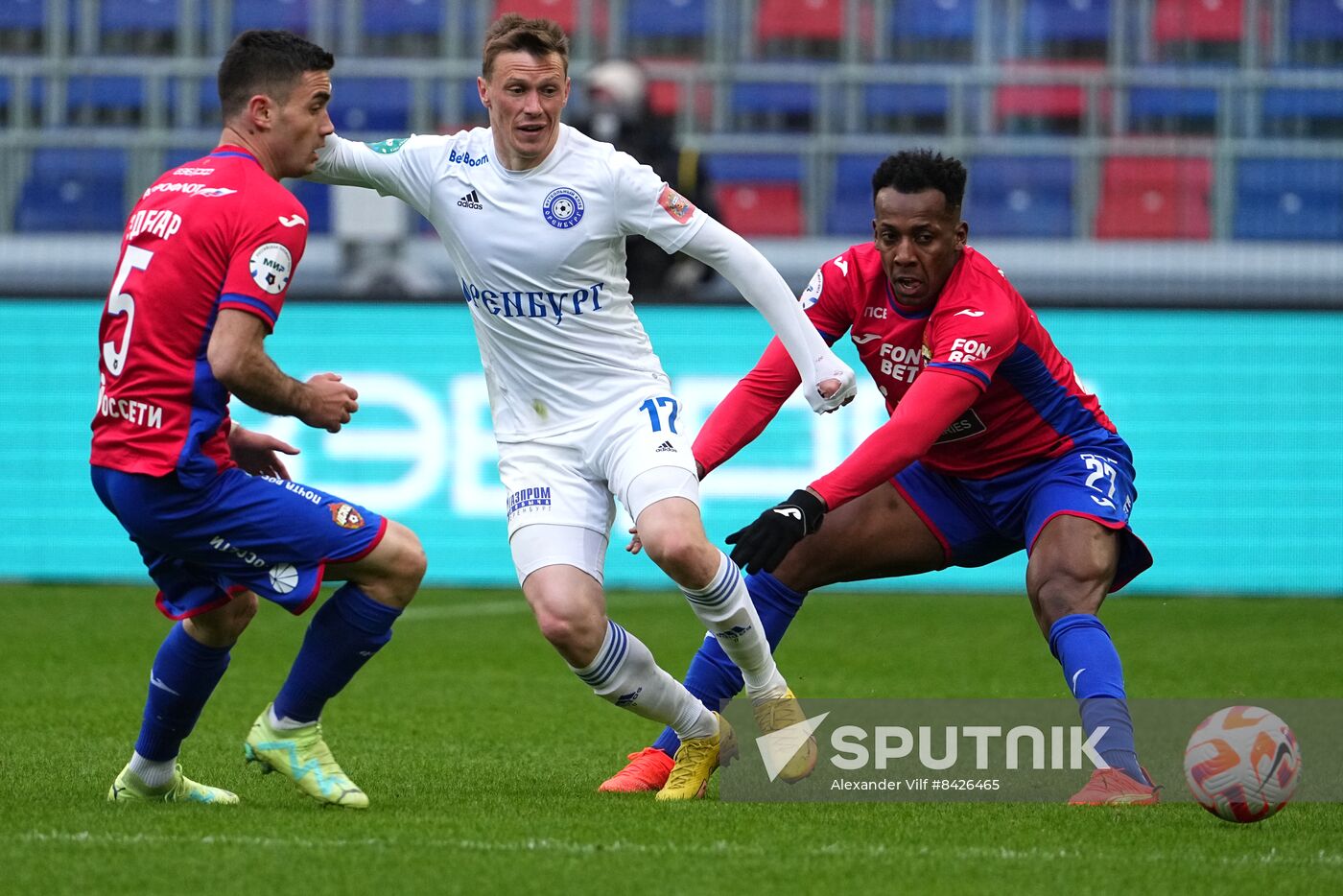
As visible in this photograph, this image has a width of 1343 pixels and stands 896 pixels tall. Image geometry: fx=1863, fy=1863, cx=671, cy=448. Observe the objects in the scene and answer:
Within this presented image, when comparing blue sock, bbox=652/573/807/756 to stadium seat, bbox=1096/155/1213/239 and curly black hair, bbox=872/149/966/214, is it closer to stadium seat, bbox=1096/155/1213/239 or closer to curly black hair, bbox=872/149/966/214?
curly black hair, bbox=872/149/966/214

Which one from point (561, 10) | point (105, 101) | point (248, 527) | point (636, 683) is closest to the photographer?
point (248, 527)

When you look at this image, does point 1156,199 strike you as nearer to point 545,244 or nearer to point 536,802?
point 545,244

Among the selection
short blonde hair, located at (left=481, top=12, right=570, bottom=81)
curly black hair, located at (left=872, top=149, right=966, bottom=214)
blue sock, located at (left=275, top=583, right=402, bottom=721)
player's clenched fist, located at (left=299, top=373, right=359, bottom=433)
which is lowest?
blue sock, located at (left=275, top=583, right=402, bottom=721)

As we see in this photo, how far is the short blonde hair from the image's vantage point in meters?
5.19

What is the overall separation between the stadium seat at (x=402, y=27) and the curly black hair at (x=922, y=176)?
10.2 metres

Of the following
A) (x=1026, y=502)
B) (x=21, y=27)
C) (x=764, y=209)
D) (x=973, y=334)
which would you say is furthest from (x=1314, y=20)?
(x=973, y=334)

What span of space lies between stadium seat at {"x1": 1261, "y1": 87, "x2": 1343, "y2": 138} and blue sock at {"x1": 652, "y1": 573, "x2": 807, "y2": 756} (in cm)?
950

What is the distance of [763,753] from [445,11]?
428 inches

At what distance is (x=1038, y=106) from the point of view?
559 inches

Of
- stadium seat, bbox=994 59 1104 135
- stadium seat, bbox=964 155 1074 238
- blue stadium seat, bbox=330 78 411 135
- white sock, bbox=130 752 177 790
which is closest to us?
white sock, bbox=130 752 177 790

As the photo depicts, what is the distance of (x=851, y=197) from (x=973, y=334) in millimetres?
8520

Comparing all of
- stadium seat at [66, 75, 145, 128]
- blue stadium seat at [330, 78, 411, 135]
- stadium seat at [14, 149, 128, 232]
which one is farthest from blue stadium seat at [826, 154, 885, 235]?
stadium seat at [66, 75, 145, 128]

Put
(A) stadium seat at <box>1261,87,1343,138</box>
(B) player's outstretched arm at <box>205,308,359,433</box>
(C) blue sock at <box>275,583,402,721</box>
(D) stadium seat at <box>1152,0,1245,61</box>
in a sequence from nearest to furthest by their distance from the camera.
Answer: (B) player's outstretched arm at <box>205,308,359,433</box>
(C) blue sock at <box>275,583,402,721</box>
(A) stadium seat at <box>1261,87,1343,138</box>
(D) stadium seat at <box>1152,0,1245,61</box>

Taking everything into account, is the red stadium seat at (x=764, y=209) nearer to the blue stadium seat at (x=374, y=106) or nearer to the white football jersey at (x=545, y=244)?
the blue stadium seat at (x=374, y=106)
